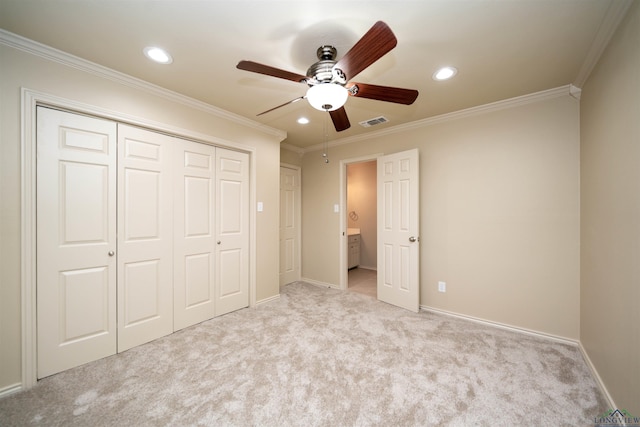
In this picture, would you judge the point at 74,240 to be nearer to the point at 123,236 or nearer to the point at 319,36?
the point at 123,236

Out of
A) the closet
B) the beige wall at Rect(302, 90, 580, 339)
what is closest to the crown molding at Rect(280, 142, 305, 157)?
the closet

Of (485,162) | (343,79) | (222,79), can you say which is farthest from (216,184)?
(485,162)

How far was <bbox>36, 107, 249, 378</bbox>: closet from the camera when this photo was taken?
74.1 inches

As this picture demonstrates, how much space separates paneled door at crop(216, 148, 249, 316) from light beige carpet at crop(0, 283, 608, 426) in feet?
1.58

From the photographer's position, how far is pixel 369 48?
1.28 m

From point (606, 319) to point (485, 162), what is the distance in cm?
170

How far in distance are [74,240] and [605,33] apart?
4.10 metres

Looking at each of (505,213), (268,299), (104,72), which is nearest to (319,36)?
(104,72)

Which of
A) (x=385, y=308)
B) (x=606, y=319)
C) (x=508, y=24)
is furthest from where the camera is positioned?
(x=385, y=308)

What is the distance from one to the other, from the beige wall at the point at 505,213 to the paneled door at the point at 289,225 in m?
1.84

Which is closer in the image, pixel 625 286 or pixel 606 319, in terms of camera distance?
pixel 625 286

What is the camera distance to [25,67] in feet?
5.78

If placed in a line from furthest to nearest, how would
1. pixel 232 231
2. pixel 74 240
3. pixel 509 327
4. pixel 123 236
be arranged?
pixel 232 231 < pixel 509 327 < pixel 123 236 < pixel 74 240

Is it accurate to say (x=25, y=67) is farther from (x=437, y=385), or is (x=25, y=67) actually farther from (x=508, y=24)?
(x=437, y=385)
